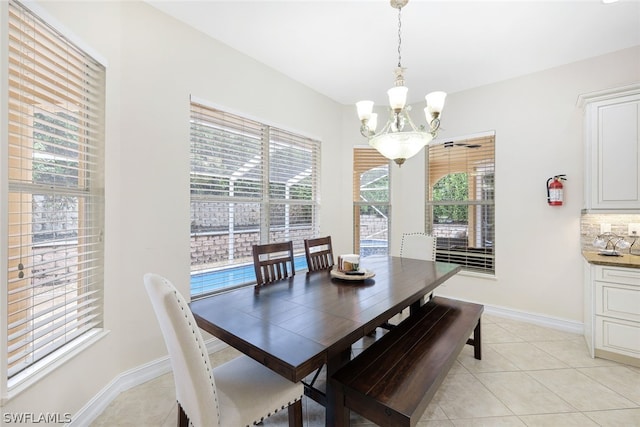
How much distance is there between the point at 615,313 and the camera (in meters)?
2.42

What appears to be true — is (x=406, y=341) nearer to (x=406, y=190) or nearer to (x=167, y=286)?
(x=167, y=286)

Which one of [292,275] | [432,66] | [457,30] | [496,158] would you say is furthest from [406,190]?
[292,275]

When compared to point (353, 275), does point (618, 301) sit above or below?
below

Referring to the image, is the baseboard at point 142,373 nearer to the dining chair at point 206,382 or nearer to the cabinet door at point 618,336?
the cabinet door at point 618,336

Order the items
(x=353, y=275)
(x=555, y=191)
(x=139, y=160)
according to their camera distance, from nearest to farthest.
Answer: (x=139, y=160)
(x=353, y=275)
(x=555, y=191)

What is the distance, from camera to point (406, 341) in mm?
1860

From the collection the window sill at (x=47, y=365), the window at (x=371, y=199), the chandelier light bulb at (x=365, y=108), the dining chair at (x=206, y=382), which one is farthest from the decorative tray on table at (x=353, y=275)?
the window at (x=371, y=199)

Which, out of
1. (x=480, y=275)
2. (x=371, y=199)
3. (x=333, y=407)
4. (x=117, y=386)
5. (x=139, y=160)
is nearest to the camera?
(x=333, y=407)

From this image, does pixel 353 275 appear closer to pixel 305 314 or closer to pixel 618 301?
pixel 305 314

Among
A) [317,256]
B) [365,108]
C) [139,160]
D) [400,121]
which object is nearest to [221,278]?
[317,256]

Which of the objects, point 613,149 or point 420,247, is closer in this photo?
point 613,149

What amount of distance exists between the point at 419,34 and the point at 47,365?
358 cm

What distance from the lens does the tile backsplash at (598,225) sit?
9.16ft

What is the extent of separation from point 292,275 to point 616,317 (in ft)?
9.35
